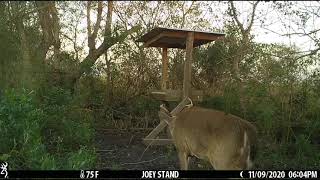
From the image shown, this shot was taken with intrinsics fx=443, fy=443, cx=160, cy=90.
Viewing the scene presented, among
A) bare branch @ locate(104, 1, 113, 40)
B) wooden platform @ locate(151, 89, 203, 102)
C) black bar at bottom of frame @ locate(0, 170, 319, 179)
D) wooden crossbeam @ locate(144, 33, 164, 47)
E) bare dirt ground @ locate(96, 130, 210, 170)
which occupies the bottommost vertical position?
bare dirt ground @ locate(96, 130, 210, 170)

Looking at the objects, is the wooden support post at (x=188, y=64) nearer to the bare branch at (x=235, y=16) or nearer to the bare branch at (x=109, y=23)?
the bare branch at (x=235, y=16)

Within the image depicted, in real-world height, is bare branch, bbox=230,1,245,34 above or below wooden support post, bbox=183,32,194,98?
above

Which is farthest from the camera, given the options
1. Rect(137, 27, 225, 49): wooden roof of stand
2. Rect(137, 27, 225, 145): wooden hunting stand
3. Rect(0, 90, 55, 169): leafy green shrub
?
Rect(137, 27, 225, 145): wooden hunting stand

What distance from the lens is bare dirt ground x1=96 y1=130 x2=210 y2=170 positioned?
8.73 m

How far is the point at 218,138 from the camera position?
624 cm

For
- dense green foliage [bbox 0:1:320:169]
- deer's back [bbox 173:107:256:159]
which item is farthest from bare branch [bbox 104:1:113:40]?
deer's back [bbox 173:107:256:159]

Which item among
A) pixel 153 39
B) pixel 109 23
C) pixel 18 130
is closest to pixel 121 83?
pixel 109 23

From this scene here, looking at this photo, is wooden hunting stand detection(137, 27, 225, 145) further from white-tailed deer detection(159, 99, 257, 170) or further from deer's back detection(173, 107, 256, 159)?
white-tailed deer detection(159, 99, 257, 170)

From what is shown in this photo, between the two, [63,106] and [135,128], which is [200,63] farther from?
[63,106]

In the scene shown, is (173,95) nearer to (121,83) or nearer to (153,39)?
(153,39)

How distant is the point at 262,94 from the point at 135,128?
4174 millimetres

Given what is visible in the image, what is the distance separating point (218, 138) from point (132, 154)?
4.18m

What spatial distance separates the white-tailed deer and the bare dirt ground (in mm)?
1886

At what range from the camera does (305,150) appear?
9.38 metres
